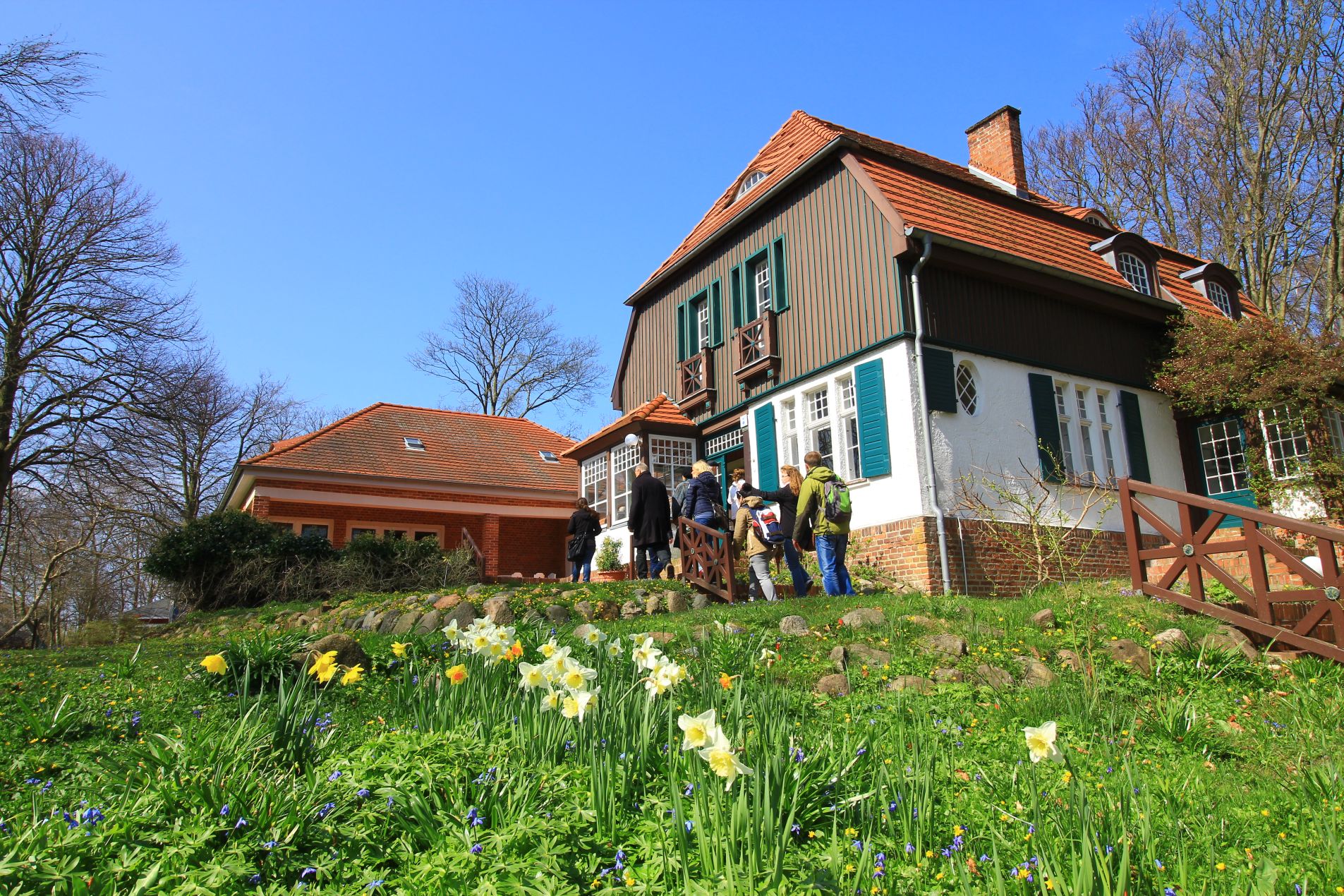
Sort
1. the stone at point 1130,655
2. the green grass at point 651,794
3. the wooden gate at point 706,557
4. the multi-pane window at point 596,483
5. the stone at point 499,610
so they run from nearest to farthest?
the green grass at point 651,794 < the stone at point 1130,655 < the stone at point 499,610 < the wooden gate at point 706,557 < the multi-pane window at point 596,483

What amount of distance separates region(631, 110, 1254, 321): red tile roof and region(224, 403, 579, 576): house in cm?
807

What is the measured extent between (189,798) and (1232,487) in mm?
16592

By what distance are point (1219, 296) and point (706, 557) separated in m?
13.8

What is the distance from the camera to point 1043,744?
2.73 meters

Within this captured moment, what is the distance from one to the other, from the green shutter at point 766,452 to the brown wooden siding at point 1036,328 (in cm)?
327

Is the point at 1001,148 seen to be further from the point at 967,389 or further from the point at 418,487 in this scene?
the point at 418,487

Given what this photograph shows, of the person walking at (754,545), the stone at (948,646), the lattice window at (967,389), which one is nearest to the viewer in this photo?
the stone at (948,646)

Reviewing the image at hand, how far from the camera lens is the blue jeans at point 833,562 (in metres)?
9.77

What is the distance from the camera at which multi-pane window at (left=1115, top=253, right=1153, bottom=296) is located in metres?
15.8

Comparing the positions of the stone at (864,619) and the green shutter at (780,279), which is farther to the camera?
the green shutter at (780,279)

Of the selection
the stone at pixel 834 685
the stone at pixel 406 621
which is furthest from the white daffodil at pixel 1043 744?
the stone at pixel 406 621

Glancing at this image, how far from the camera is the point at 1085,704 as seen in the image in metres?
4.61

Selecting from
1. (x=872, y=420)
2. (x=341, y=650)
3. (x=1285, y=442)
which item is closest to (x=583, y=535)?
(x=872, y=420)

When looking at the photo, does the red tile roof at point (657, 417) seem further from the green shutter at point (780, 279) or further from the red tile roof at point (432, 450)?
the red tile roof at point (432, 450)
